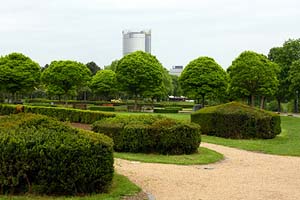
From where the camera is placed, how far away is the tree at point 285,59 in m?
44.9

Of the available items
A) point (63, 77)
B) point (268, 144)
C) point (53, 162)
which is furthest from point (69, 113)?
point (63, 77)

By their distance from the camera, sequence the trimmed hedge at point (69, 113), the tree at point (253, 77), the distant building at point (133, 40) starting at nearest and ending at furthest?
1. the trimmed hedge at point (69, 113)
2. the tree at point (253, 77)
3. the distant building at point (133, 40)

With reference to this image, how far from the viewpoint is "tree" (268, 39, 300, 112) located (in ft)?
147

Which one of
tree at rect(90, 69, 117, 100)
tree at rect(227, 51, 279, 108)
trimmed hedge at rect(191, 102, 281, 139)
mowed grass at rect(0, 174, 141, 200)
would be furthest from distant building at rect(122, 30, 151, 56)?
mowed grass at rect(0, 174, 141, 200)

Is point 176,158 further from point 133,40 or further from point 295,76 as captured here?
point 133,40

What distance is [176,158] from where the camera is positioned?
1300 centimetres

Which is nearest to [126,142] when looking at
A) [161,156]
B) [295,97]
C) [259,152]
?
[161,156]

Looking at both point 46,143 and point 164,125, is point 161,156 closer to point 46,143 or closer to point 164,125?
point 164,125

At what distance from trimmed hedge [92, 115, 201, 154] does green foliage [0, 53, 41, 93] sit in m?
35.1

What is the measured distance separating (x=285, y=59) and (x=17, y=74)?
28.3 meters

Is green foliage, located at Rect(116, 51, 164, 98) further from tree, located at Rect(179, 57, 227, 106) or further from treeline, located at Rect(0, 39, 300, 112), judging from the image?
tree, located at Rect(179, 57, 227, 106)

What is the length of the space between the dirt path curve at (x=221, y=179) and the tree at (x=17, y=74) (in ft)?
123

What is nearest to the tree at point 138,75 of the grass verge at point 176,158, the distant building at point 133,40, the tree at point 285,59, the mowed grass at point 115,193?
the tree at point 285,59

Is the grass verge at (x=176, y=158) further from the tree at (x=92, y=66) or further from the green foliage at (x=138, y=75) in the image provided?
the tree at (x=92, y=66)
